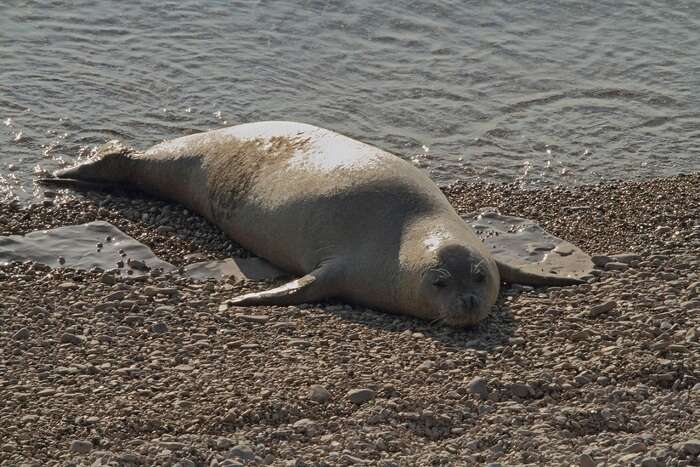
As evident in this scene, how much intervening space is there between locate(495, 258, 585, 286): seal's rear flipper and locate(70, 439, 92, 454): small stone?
3.42 metres

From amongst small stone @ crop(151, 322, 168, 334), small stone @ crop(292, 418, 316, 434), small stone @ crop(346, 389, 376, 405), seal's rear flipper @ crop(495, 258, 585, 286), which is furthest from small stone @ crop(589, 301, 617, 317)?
small stone @ crop(151, 322, 168, 334)

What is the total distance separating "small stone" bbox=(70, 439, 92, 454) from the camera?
5.93 metres

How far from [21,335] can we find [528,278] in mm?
3294

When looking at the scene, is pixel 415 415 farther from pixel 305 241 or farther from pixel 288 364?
pixel 305 241

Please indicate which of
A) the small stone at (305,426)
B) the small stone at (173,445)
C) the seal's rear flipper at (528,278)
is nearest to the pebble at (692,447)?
the small stone at (305,426)

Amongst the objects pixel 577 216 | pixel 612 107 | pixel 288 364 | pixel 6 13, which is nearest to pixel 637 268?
pixel 577 216

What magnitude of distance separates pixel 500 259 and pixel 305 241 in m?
1.36

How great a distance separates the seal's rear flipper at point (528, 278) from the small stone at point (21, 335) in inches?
122

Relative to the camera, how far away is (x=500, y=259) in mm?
8891

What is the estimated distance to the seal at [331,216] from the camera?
26.2 ft

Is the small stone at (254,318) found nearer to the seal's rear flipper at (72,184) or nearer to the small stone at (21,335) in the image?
the small stone at (21,335)

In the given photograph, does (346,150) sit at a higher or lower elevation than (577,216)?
higher

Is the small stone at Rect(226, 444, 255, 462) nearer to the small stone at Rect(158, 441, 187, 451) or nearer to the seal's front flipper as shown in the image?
the small stone at Rect(158, 441, 187, 451)

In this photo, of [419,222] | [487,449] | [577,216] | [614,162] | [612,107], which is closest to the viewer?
[487,449]
